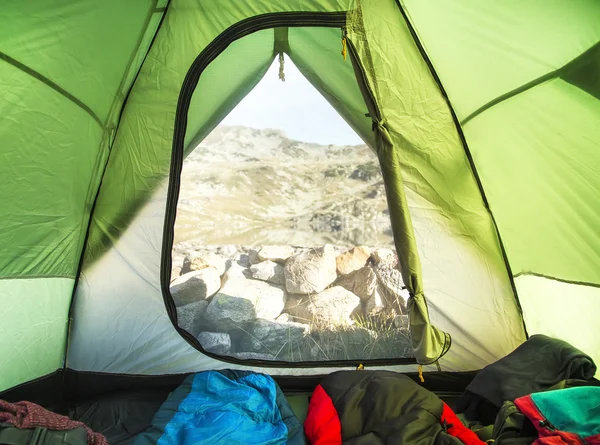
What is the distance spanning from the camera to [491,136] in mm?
1927

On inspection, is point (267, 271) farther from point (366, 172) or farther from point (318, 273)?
point (366, 172)

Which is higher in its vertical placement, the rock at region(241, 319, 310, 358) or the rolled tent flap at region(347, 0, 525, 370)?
the rolled tent flap at region(347, 0, 525, 370)

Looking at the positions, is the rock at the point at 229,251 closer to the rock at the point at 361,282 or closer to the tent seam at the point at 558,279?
the rock at the point at 361,282

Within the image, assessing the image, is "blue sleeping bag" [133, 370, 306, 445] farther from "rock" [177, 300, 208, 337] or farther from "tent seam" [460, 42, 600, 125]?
"tent seam" [460, 42, 600, 125]

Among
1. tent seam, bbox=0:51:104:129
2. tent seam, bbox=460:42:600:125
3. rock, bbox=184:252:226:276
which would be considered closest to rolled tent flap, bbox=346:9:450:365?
tent seam, bbox=460:42:600:125

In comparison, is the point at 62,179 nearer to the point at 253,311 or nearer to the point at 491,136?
the point at 253,311

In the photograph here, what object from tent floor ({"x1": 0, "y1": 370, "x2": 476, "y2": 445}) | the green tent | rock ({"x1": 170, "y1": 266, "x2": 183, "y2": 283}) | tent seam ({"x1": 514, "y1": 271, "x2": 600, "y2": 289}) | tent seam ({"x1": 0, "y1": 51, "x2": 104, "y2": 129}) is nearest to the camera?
tent seam ({"x1": 0, "y1": 51, "x2": 104, "y2": 129})

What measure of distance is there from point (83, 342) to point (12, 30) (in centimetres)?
131

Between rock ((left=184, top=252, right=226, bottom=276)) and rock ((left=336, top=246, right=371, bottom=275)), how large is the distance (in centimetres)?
53

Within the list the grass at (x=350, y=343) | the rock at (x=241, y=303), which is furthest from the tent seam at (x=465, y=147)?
the rock at (x=241, y=303)

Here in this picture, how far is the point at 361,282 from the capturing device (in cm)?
209

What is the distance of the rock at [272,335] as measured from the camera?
209cm

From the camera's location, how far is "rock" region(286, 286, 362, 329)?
208cm

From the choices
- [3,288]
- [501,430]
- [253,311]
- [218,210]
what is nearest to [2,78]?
[3,288]
